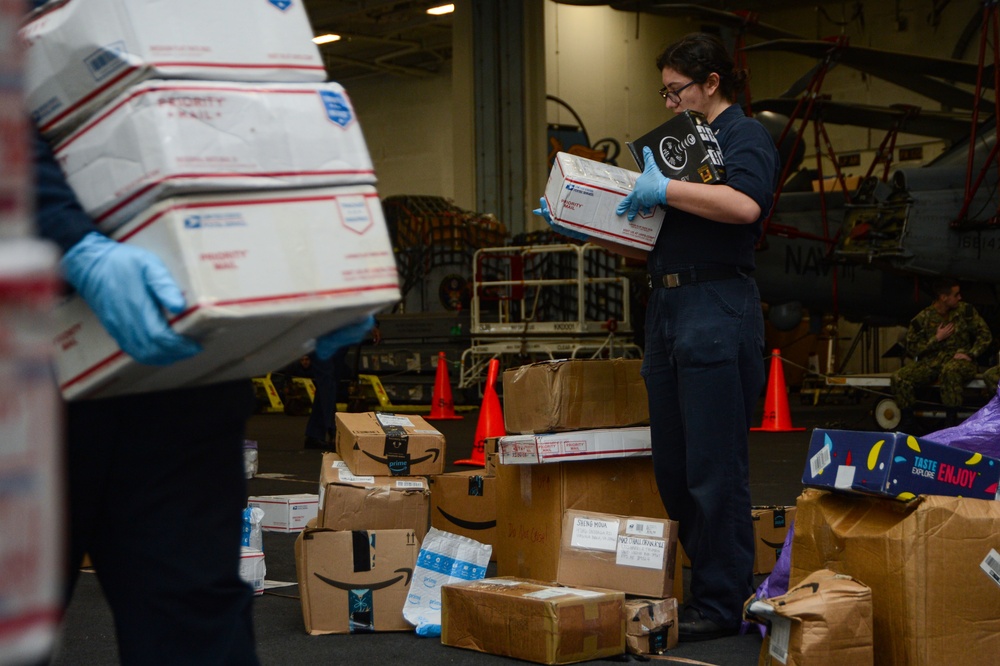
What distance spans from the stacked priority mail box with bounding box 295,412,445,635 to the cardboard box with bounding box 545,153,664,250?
104 cm

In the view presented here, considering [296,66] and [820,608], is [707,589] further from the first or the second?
[296,66]

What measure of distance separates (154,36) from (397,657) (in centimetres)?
192

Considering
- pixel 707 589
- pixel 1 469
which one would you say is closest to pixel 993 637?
pixel 707 589

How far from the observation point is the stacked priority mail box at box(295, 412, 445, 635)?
3.08 m

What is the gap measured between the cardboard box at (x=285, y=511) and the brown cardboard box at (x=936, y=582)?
2.83 meters

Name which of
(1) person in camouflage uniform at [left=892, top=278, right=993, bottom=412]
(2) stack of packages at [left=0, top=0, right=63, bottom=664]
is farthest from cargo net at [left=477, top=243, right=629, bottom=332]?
(2) stack of packages at [left=0, top=0, right=63, bottom=664]

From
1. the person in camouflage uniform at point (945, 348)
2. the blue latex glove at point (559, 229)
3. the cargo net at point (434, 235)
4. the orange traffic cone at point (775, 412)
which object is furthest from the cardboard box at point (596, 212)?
the cargo net at point (434, 235)

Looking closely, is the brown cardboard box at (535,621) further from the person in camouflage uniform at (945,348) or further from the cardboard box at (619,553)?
the person in camouflage uniform at (945,348)

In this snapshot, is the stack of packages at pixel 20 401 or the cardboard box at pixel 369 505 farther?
the cardboard box at pixel 369 505

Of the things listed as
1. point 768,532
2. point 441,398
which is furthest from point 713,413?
point 441,398

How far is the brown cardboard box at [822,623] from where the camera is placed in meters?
2.25

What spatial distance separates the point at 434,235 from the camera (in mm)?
14125

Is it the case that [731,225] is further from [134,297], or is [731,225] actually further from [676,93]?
[134,297]

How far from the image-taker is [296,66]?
4.85ft
